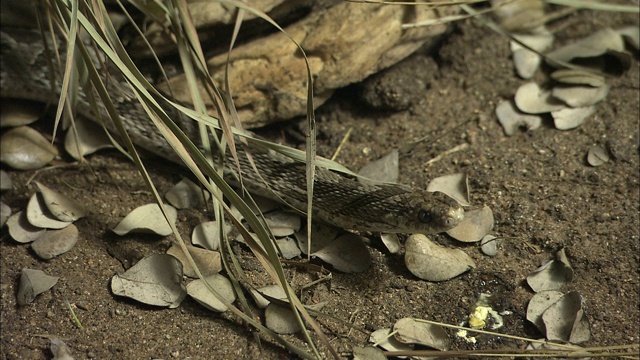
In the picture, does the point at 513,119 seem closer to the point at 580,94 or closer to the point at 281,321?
the point at 580,94

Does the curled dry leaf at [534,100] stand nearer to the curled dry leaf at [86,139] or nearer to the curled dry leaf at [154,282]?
the curled dry leaf at [154,282]

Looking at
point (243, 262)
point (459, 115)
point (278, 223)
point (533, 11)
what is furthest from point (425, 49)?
point (243, 262)

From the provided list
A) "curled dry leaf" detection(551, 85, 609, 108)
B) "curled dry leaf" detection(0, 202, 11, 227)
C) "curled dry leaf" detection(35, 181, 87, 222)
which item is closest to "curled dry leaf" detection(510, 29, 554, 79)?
"curled dry leaf" detection(551, 85, 609, 108)

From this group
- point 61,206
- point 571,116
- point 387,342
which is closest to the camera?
point 387,342

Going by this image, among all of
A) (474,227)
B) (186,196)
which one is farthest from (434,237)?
(186,196)

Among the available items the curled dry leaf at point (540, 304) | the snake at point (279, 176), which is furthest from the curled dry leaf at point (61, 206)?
the curled dry leaf at point (540, 304)

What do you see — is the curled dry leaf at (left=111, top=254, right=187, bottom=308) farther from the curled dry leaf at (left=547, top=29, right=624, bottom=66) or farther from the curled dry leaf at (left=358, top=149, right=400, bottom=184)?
the curled dry leaf at (left=547, top=29, right=624, bottom=66)
